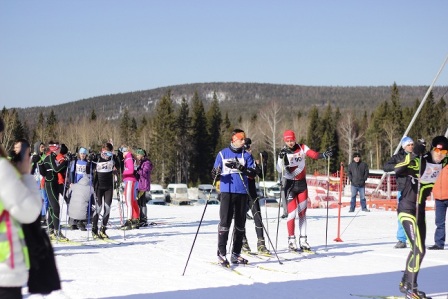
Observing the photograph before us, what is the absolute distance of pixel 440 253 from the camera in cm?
1027

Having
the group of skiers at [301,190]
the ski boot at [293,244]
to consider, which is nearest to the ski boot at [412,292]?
the group of skiers at [301,190]

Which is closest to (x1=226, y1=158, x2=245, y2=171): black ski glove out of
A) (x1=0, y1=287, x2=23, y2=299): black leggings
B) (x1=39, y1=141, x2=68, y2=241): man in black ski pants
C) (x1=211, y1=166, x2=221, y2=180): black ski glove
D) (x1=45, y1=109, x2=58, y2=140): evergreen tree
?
(x1=211, y1=166, x2=221, y2=180): black ski glove

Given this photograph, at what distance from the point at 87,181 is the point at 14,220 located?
950 cm

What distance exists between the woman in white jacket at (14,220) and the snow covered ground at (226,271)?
3042 millimetres

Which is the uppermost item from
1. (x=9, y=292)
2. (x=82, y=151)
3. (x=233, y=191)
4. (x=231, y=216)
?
(x=82, y=151)

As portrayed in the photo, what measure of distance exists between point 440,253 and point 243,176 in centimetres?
409

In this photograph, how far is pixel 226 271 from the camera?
810 centimetres

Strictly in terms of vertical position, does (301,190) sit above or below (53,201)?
above

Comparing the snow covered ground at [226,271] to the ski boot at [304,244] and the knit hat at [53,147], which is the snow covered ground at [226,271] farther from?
the knit hat at [53,147]

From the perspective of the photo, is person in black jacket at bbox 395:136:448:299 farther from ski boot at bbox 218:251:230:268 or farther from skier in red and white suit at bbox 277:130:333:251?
skier in red and white suit at bbox 277:130:333:251

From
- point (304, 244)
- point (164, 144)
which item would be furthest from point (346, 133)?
point (304, 244)

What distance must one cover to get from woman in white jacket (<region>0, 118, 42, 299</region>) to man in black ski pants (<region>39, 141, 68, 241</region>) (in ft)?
25.5

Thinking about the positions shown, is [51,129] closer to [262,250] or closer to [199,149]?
[199,149]

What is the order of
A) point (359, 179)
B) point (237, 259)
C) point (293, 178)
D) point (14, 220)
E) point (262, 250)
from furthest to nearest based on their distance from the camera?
point (359, 179)
point (293, 178)
point (262, 250)
point (237, 259)
point (14, 220)
